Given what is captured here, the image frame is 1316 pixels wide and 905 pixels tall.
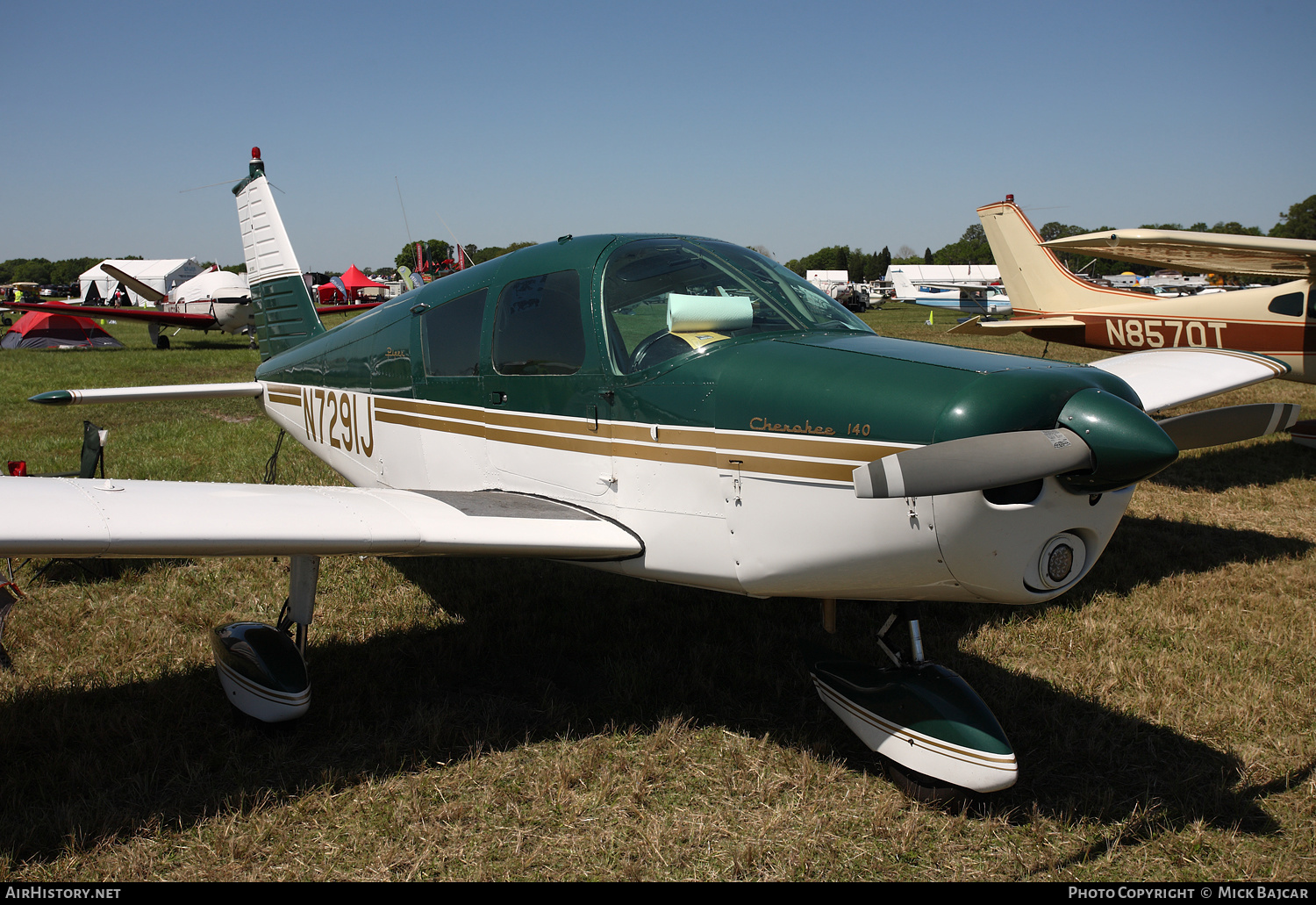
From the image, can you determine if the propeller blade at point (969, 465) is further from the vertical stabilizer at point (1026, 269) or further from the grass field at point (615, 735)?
the vertical stabilizer at point (1026, 269)

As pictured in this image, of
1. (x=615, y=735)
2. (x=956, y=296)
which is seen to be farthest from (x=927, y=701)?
(x=956, y=296)

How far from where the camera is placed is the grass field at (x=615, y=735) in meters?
2.81

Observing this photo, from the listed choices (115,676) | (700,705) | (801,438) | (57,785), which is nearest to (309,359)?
(115,676)

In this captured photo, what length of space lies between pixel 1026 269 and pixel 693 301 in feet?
37.7

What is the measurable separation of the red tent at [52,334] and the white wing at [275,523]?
25803 mm

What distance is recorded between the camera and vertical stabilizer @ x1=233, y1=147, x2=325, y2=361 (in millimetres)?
6844

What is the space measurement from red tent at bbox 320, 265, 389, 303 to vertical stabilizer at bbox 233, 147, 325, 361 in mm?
34885

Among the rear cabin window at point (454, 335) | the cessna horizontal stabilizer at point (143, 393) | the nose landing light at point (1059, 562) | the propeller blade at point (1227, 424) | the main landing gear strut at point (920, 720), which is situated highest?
the rear cabin window at point (454, 335)

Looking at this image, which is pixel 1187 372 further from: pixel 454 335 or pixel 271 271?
pixel 271 271

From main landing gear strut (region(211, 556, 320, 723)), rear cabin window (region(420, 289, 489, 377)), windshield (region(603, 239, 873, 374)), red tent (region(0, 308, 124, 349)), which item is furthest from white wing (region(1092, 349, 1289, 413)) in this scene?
red tent (region(0, 308, 124, 349))

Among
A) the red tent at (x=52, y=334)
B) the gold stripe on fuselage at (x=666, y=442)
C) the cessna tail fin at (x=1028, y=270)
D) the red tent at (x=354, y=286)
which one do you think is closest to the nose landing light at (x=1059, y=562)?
the gold stripe on fuselage at (x=666, y=442)

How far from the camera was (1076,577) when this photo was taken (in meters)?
2.62

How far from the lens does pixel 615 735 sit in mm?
3572

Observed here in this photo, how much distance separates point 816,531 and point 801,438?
13.0 inches
